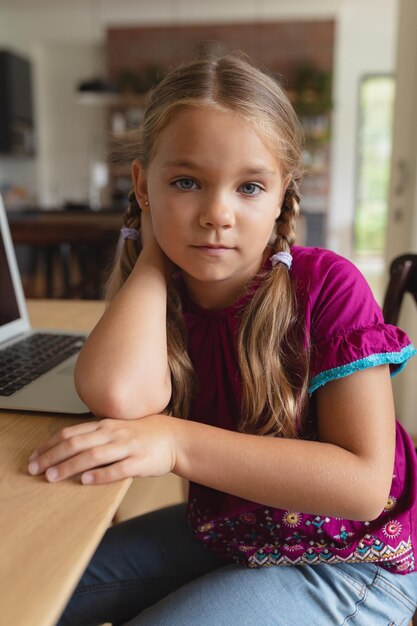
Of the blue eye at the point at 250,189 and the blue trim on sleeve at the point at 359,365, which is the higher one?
the blue eye at the point at 250,189

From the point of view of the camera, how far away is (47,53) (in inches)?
281

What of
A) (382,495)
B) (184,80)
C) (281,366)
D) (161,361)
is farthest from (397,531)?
(184,80)

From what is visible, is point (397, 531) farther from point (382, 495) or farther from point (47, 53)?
point (47, 53)

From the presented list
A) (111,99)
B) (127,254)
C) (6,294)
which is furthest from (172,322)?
(111,99)

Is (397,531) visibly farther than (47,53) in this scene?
No

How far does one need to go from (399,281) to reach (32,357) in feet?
2.27

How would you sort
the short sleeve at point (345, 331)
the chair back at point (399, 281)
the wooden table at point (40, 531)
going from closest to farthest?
the wooden table at point (40, 531) → the short sleeve at point (345, 331) → the chair back at point (399, 281)

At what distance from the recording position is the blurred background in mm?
6426

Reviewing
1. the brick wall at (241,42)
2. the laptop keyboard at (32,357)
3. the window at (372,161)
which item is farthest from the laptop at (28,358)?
the window at (372,161)

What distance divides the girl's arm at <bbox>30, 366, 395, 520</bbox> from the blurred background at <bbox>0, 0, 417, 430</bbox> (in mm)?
5434

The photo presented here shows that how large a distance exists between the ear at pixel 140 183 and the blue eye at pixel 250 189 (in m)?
0.18

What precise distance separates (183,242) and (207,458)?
10.8 inches

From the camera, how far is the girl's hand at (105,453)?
0.55 m

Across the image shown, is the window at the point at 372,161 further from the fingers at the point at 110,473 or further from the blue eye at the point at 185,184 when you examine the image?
the fingers at the point at 110,473
